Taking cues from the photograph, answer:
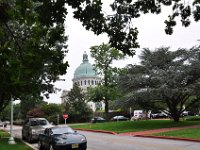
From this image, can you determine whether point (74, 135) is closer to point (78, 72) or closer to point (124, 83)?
point (124, 83)

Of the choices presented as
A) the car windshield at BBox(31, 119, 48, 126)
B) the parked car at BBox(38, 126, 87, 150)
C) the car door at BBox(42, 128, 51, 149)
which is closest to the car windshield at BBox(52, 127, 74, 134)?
the parked car at BBox(38, 126, 87, 150)

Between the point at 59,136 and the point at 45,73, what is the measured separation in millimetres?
11829

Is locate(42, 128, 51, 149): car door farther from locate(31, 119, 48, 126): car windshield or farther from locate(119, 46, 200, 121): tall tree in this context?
locate(119, 46, 200, 121): tall tree

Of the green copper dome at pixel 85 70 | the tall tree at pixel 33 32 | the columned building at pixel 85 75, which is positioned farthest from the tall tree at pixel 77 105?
the tall tree at pixel 33 32

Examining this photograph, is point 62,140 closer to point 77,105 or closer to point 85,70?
point 77,105

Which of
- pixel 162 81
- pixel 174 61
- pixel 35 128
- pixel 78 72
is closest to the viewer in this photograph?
pixel 35 128

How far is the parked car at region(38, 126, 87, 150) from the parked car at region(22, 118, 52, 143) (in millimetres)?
7541

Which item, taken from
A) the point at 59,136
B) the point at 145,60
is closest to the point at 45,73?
the point at 59,136

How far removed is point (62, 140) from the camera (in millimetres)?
19312

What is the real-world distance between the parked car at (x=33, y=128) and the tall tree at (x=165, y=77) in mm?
11532

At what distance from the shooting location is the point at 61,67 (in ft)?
40.9

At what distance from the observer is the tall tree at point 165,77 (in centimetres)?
3841

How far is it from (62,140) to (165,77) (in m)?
22.0

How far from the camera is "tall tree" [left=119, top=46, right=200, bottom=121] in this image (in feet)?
126
